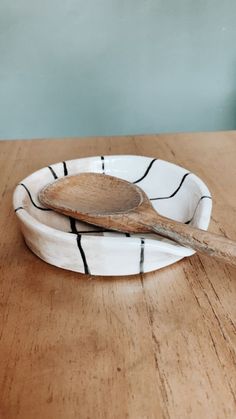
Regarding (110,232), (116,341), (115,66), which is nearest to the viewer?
(116,341)

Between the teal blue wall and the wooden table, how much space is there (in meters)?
1.19

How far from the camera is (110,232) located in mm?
566

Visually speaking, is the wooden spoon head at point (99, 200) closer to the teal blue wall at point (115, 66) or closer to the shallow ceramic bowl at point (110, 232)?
the shallow ceramic bowl at point (110, 232)

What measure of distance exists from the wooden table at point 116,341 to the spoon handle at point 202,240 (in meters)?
0.05

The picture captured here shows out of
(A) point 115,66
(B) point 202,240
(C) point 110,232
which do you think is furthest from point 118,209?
(A) point 115,66

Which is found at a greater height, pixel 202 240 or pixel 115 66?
pixel 202 240

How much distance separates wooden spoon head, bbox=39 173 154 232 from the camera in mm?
536

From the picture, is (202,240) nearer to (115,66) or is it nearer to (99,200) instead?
(99,200)

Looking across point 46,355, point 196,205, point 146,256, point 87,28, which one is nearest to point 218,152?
point 196,205

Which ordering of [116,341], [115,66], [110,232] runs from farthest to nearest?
[115,66] → [110,232] → [116,341]

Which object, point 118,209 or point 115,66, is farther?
point 115,66

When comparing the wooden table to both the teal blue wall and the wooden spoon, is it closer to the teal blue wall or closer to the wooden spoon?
Answer: the wooden spoon

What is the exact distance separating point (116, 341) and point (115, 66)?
1414 millimetres

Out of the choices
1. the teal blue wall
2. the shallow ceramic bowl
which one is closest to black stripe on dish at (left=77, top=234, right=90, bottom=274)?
the shallow ceramic bowl
